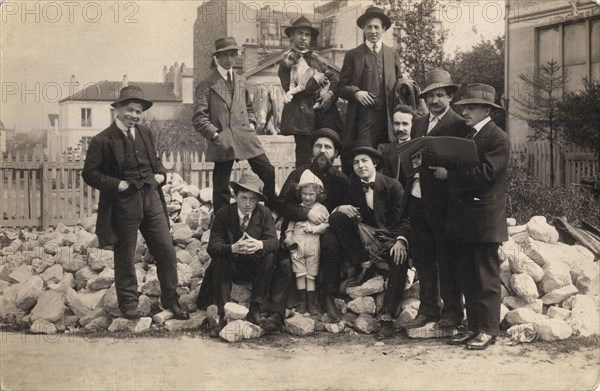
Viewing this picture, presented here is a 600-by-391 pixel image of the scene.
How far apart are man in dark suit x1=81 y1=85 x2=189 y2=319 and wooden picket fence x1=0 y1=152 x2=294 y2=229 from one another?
80cm

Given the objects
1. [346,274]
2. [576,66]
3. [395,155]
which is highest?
[576,66]

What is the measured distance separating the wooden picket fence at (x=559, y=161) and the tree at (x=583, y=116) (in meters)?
0.08

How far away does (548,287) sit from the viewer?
5.89 m

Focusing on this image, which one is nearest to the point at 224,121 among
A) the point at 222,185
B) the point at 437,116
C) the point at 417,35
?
the point at 222,185

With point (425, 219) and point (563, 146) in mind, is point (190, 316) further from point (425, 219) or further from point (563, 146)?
→ point (563, 146)

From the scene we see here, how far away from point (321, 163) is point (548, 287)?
227 centimetres

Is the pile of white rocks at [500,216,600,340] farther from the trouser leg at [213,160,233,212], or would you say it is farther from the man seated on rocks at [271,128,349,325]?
the trouser leg at [213,160,233,212]

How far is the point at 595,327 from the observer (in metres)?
5.77

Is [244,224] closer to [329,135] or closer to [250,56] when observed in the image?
[329,135]

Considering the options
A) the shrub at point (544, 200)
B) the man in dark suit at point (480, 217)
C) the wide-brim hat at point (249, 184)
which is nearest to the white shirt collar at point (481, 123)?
the man in dark suit at point (480, 217)

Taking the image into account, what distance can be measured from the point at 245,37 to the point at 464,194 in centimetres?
251

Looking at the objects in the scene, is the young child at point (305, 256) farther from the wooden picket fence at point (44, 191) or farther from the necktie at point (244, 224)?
the wooden picket fence at point (44, 191)

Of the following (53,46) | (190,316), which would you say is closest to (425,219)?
(190,316)

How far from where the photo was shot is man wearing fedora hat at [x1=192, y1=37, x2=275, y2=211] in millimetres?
6109
